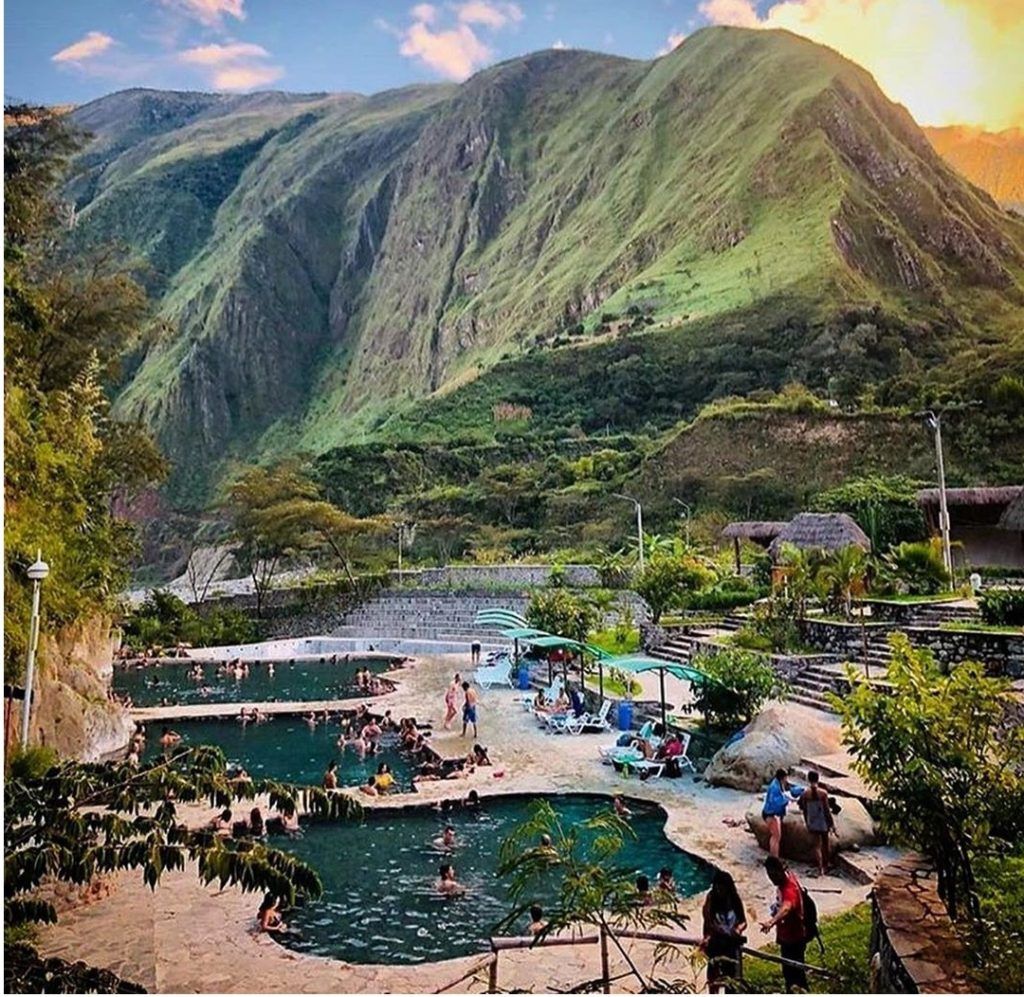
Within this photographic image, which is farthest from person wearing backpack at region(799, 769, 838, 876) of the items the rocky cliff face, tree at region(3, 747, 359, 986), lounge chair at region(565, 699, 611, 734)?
the rocky cliff face

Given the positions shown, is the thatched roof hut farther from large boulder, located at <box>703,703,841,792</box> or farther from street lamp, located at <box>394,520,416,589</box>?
street lamp, located at <box>394,520,416,589</box>

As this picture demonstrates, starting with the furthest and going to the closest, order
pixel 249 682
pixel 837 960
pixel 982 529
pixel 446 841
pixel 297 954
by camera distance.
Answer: pixel 982 529
pixel 249 682
pixel 446 841
pixel 297 954
pixel 837 960

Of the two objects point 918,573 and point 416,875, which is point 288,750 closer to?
point 416,875

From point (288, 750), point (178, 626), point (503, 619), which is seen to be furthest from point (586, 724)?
point (178, 626)

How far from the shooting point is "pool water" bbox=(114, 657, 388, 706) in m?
19.9

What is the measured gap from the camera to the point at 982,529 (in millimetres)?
24078

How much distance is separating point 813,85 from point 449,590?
2215 inches

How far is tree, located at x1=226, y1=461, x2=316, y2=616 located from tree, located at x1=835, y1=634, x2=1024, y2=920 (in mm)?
31114

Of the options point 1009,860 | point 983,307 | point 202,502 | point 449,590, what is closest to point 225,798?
point 1009,860

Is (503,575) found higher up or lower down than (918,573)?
lower down

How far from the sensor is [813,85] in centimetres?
6862

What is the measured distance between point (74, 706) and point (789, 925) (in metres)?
10.8

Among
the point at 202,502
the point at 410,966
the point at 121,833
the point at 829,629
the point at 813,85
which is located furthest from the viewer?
the point at 202,502

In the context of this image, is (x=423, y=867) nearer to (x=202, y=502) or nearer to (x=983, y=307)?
(x=983, y=307)
